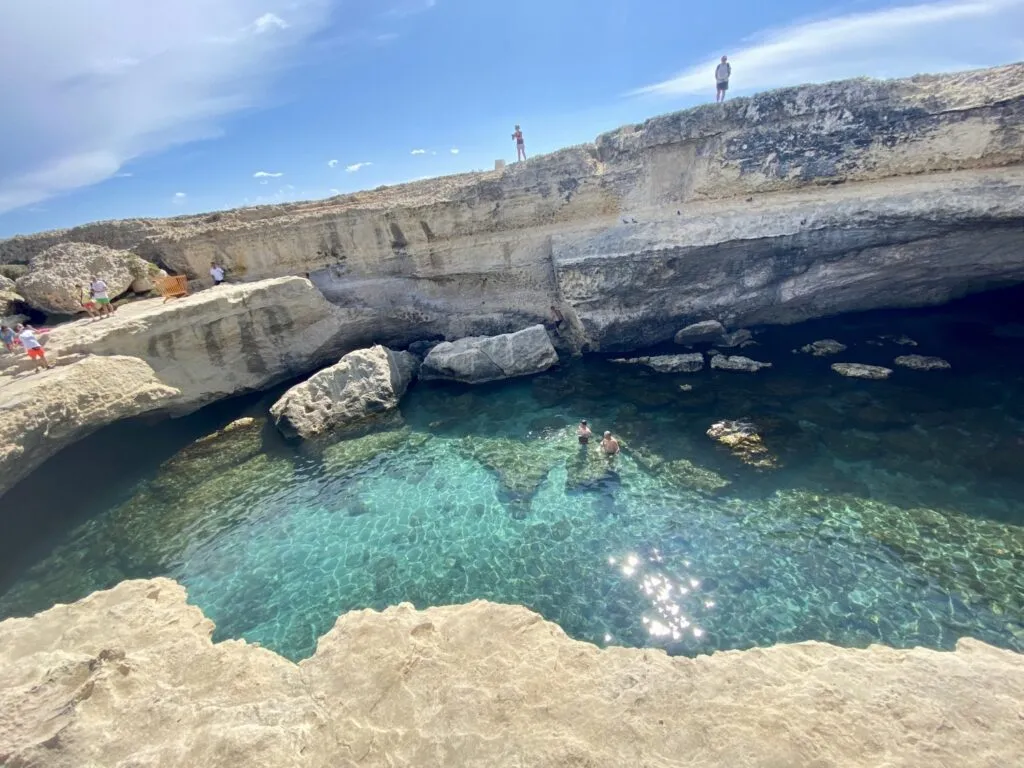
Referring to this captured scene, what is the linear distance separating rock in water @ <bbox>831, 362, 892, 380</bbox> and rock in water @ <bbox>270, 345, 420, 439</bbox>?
14157 mm

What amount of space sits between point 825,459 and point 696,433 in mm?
2909

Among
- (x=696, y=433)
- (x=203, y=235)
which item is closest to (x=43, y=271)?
(x=203, y=235)

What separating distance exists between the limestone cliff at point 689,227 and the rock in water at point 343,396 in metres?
3.90

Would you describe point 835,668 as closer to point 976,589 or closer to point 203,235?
point 976,589

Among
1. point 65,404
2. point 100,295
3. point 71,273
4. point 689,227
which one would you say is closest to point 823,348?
point 689,227

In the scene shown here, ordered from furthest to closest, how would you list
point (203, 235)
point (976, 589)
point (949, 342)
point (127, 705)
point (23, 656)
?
point (203, 235), point (949, 342), point (976, 589), point (23, 656), point (127, 705)

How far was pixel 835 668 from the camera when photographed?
5367 mm

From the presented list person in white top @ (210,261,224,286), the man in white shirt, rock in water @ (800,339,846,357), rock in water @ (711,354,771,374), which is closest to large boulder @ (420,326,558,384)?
rock in water @ (711,354,771,374)

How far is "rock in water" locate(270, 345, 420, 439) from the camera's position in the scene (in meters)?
14.9

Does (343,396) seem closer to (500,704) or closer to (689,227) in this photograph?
(500,704)

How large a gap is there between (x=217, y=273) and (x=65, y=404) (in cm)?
869

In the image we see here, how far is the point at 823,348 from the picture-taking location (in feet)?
53.0

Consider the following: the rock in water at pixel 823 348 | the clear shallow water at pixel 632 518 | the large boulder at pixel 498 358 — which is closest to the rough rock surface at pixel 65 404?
the clear shallow water at pixel 632 518

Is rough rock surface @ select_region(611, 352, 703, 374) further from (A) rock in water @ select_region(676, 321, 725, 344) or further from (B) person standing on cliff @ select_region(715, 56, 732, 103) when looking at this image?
(B) person standing on cliff @ select_region(715, 56, 732, 103)
